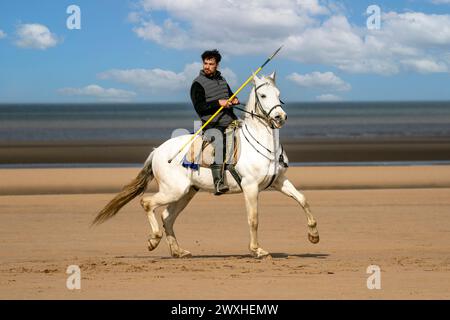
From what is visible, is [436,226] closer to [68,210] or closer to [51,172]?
[68,210]

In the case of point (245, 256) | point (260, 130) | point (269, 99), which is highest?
point (269, 99)

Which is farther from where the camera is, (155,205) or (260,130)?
(155,205)

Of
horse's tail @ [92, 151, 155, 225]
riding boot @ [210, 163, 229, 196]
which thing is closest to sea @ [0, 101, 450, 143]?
riding boot @ [210, 163, 229, 196]

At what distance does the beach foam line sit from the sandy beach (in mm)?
56

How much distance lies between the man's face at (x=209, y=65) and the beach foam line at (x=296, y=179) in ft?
34.3

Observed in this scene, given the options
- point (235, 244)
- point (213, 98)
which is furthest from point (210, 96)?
point (235, 244)

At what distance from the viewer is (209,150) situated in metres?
11.9

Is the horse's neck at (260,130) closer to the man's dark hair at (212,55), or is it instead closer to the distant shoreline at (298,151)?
the man's dark hair at (212,55)

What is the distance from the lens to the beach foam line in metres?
22.5

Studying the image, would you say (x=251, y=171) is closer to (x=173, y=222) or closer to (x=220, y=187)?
(x=220, y=187)

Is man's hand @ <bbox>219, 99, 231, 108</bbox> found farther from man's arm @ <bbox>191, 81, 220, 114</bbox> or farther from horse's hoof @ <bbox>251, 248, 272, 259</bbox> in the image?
horse's hoof @ <bbox>251, 248, 272, 259</bbox>

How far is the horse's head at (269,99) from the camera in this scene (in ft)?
37.1

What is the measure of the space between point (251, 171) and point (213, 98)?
1.17 m
